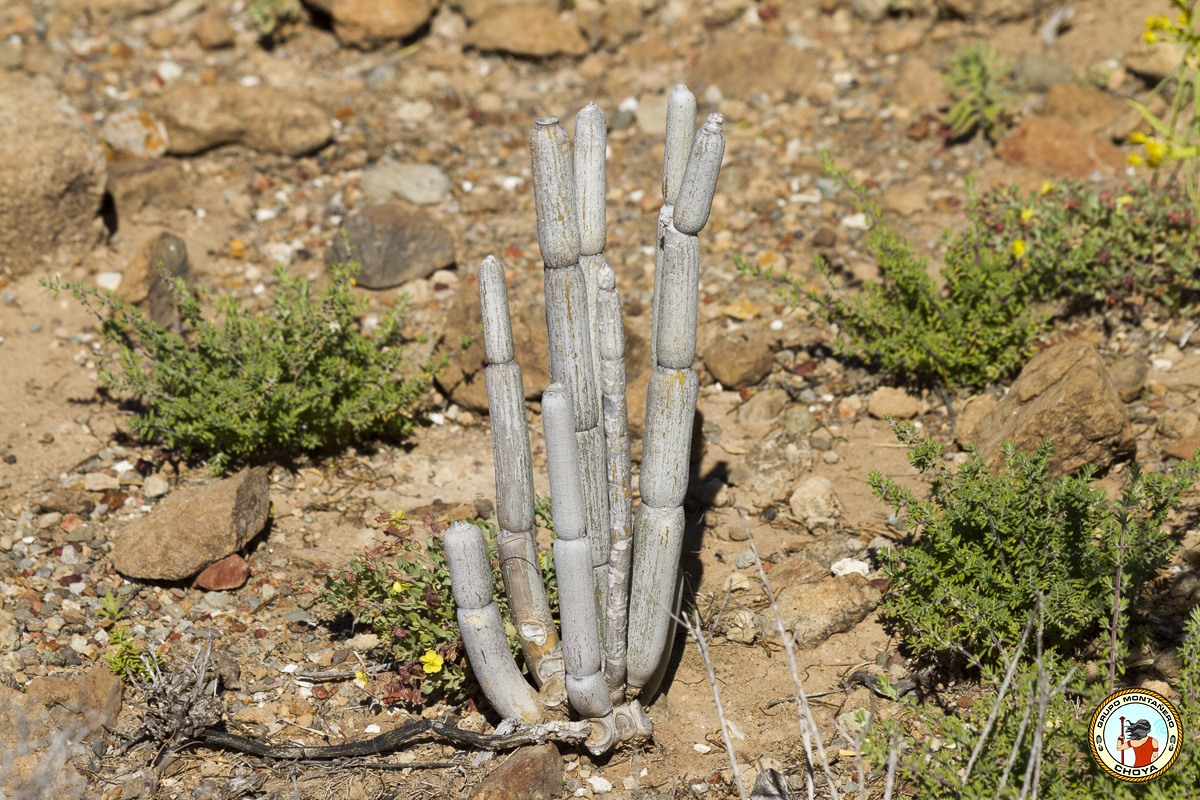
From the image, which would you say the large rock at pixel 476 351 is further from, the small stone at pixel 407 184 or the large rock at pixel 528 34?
the large rock at pixel 528 34

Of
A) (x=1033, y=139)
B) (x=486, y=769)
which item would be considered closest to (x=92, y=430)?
(x=486, y=769)

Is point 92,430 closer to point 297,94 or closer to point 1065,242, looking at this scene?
point 297,94

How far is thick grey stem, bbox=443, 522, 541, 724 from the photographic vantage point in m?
3.03

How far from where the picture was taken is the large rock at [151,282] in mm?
5520

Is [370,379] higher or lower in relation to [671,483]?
lower

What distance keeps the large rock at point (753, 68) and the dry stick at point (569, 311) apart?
15.9 feet

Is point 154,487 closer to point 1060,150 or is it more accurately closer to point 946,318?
point 946,318

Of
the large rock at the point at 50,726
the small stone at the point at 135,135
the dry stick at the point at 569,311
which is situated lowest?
the large rock at the point at 50,726

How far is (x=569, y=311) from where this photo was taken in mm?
3006

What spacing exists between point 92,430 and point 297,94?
3.44 m

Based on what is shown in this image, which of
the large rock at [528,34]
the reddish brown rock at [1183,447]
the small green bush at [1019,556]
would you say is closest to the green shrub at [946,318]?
the reddish brown rock at [1183,447]

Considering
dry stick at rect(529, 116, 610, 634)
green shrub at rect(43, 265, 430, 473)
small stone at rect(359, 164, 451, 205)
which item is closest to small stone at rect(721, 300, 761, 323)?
green shrub at rect(43, 265, 430, 473)

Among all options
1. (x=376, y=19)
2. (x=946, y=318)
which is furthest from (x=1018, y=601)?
(x=376, y=19)

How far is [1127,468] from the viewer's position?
4.24 m
